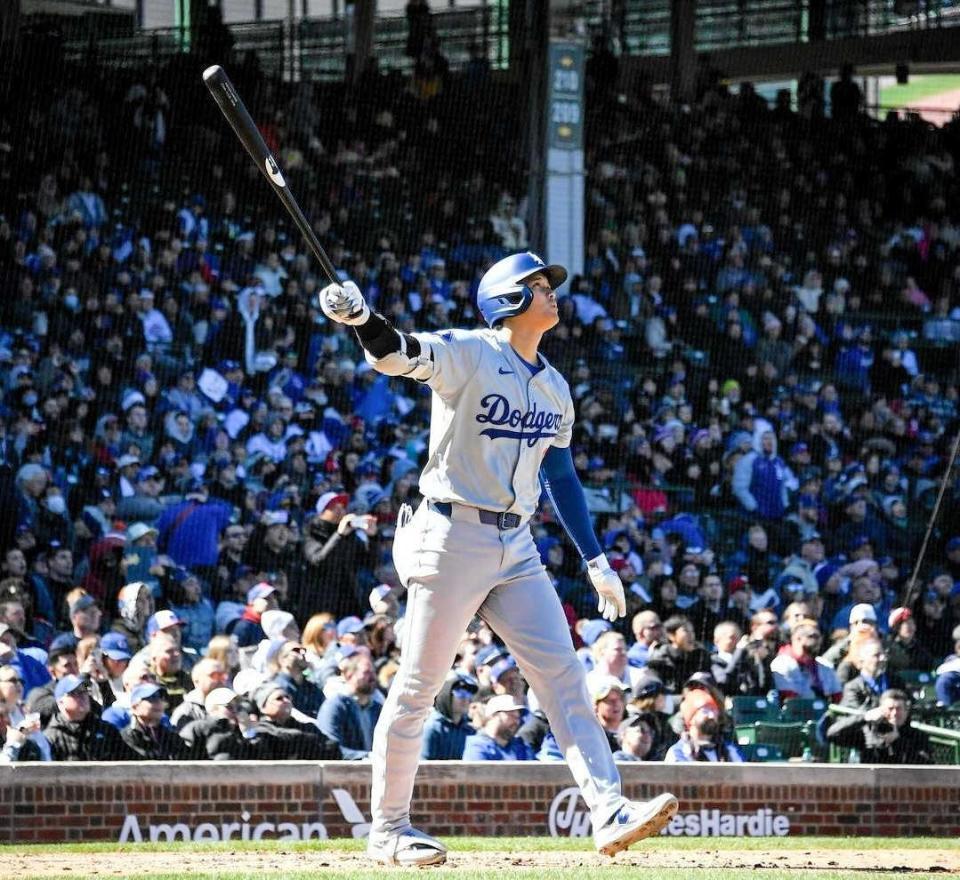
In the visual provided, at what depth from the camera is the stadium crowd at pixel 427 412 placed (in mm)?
9047

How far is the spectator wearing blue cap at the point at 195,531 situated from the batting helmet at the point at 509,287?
22.4 feet

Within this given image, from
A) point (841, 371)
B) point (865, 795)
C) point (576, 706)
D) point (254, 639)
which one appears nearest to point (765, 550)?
point (841, 371)

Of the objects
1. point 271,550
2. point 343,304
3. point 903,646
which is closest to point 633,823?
point 343,304

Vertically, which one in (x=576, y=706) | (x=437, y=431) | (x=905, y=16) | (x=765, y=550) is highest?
(x=905, y=16)

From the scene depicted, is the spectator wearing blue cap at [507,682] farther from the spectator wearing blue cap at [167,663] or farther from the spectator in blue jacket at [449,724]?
the spectator wearing blue cap at [167,663]

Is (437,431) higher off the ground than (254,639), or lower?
higher

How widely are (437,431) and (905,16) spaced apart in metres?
20.5

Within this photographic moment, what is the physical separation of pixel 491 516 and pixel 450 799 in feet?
7.03

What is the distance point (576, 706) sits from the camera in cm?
563

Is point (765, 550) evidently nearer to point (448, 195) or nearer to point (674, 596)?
point (674, 596)

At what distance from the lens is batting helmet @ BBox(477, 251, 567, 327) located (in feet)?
18.8

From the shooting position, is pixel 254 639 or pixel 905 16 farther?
pixel 905 16

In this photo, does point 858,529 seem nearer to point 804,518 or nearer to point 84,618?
point 804,518

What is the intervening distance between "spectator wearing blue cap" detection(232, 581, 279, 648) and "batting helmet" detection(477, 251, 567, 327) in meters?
4.97
